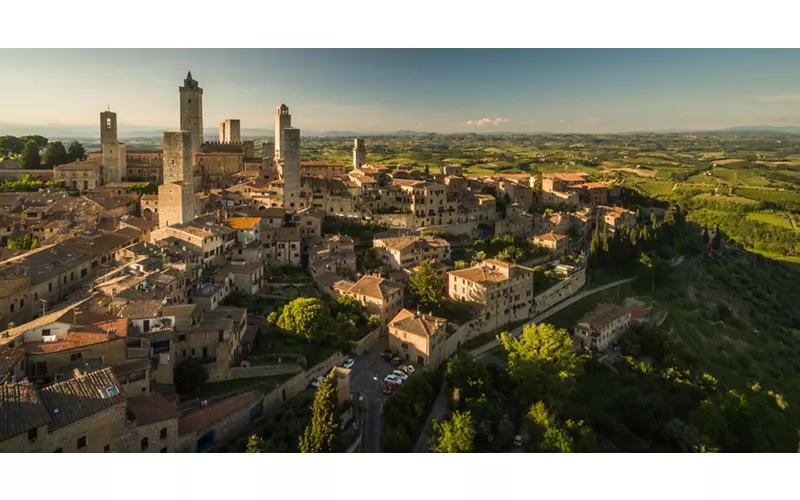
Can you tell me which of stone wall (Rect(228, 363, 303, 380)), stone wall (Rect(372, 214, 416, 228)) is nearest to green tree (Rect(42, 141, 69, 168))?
stone wall (Rect(372, 214, 416, 228))

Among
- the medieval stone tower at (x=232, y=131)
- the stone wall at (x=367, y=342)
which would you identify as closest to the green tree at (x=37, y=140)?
the medieval stone tower at (x=232, y=131)

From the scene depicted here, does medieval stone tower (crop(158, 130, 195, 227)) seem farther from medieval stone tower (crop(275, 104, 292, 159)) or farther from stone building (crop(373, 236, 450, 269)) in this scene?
medieval stone tower (crop(275, 104, 292, 159))

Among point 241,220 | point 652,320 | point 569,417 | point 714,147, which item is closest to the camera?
point 569,417

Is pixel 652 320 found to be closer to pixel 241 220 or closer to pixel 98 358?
pixel 241 220

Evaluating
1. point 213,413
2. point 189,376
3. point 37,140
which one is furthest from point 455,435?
point 37,140

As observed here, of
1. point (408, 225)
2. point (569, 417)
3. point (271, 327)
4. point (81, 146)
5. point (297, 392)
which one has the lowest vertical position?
point (569, 417)

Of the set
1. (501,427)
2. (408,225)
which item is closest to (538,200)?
(408,225)

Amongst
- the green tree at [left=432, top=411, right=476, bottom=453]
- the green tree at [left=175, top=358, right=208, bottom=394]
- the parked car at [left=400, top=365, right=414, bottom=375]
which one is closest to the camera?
the green tree at [left=432, top=411, right=476, bottom=453]

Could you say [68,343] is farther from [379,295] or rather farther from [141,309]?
[379,295]
